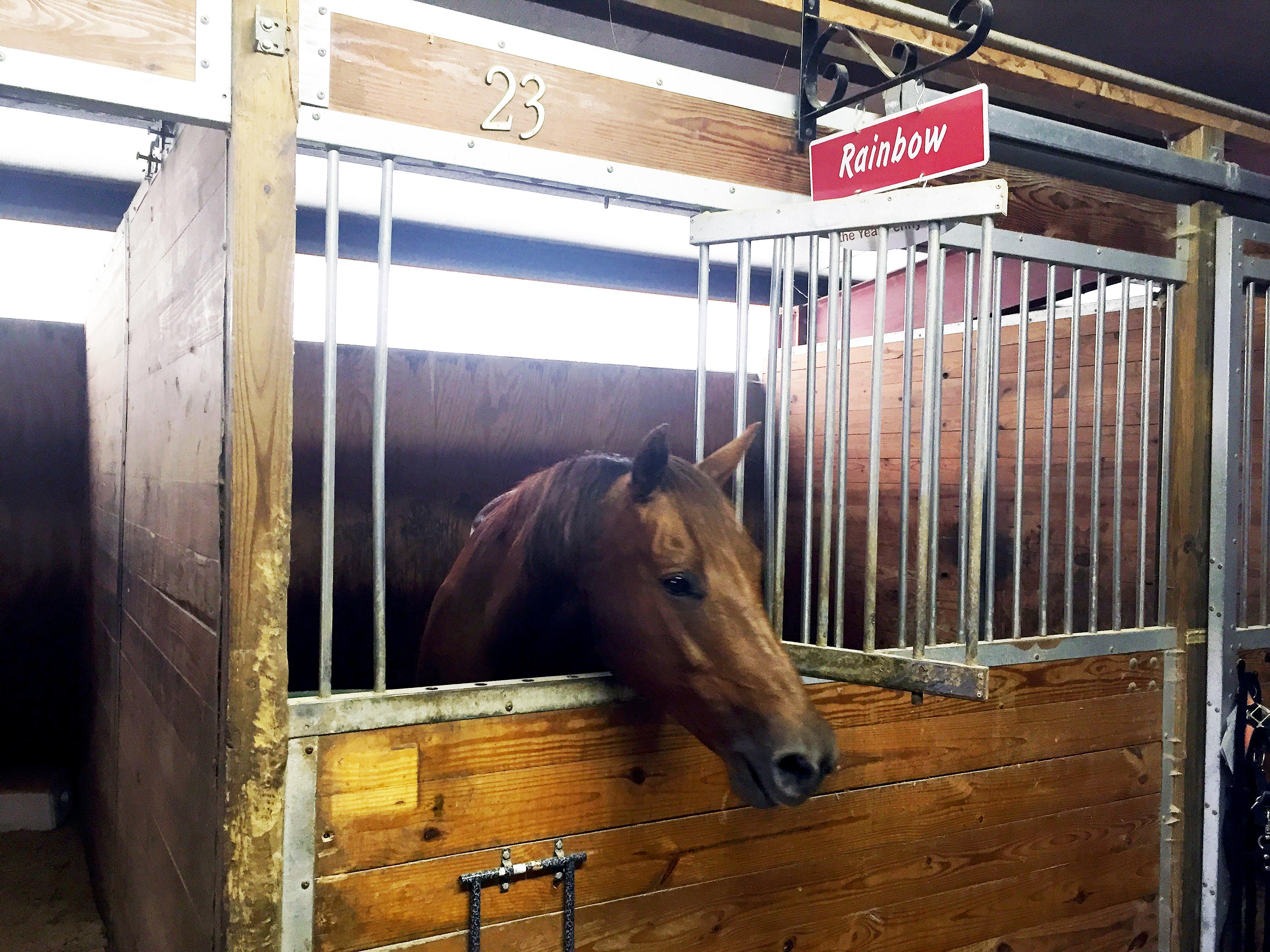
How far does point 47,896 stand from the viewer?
2305 millimetres

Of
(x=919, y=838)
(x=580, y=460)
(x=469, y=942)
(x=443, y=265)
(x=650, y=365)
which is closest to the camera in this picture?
(x=469, y=942)

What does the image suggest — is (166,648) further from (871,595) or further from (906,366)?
(906,366)

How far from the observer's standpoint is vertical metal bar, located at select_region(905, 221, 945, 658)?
1224mm

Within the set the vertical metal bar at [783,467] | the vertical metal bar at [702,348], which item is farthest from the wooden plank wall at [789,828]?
the vertical metal bar at [702,348]

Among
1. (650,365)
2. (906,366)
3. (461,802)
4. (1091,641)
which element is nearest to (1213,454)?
(1091,641)

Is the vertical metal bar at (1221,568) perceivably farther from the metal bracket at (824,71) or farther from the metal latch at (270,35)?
the metal latch at (270,35)

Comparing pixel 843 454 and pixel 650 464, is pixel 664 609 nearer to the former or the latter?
pixel 650 464

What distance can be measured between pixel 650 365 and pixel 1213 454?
2.23 metres

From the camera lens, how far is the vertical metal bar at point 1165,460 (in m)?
1.91

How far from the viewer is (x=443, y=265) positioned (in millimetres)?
3314

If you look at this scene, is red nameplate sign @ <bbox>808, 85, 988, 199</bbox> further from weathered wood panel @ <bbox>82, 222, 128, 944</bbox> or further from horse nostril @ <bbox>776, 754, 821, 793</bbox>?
weathered wood panel @ <bbox>82, 222, 128, 944</bbox>

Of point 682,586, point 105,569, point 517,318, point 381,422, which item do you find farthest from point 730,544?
point 517,318

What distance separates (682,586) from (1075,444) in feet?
3.69

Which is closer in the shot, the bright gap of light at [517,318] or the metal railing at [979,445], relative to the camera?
the metal railing at [979,445]
